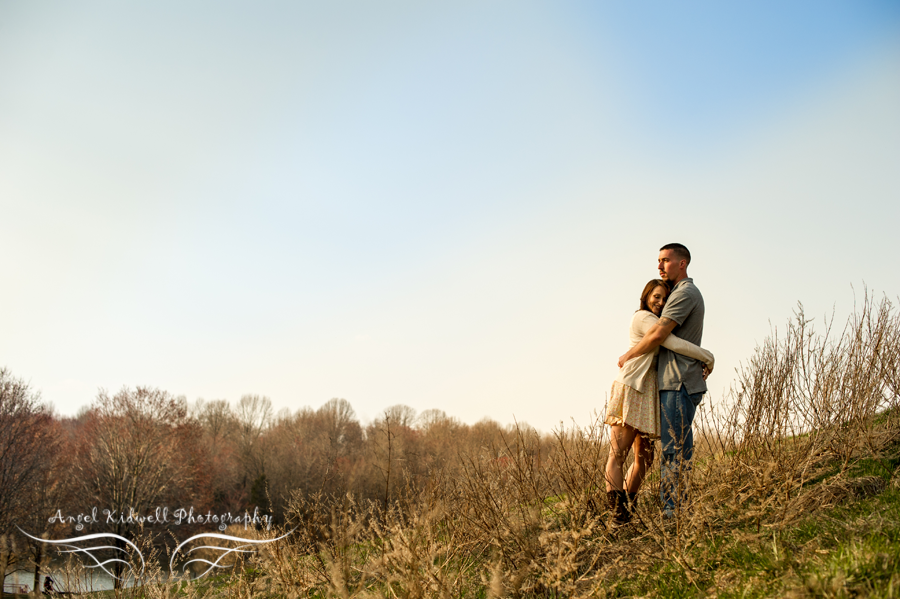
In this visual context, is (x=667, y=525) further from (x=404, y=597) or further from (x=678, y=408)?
(x=404, y=597)

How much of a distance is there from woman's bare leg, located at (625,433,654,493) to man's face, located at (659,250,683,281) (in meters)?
1.29

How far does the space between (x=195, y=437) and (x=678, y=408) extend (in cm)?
3500

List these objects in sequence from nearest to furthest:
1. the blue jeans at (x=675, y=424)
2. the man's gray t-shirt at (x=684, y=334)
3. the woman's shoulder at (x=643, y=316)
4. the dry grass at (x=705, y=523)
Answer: the dry grass at (x=705, y=523), the blue jeans at (x=675, y=424), the man's gray t-shirt at (x=684, y=334), the woman's shoulder at (x=643, y=316)

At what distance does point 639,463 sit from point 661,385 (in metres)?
0.62

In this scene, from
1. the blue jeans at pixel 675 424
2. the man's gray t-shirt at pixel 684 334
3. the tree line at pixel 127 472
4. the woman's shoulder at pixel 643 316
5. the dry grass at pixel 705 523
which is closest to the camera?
the dry grass at pixel 705 523

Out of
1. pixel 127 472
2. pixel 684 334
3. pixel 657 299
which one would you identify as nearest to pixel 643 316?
pixel 657 299

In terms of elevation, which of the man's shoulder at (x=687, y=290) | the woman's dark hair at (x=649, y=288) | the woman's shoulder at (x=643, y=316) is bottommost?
the woman's shoulder at (x=643, y=316)

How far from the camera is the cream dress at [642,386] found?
12.8 ft

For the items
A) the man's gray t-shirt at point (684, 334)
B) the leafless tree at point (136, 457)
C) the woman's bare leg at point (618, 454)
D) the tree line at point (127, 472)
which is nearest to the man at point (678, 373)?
the man's gray t-shirt at point (684, 334)

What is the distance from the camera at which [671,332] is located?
401 cm

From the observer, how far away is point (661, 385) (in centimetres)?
395

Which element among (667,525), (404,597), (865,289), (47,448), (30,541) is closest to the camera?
(404,597)

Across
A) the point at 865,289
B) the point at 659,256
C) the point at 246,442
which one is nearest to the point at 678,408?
the point at 659,256

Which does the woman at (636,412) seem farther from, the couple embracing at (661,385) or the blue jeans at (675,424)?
the blue jeans at (675,424)
